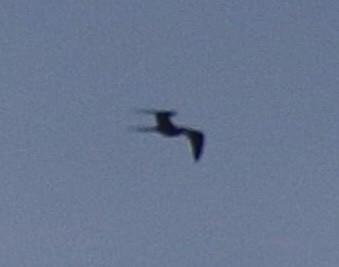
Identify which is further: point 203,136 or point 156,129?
point 203,136

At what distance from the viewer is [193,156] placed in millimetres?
111188

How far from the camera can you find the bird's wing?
→ 11125 cm

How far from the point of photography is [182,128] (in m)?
109

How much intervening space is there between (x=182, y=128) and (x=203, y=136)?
9.67 ft

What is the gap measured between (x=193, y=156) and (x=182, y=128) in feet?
8.12

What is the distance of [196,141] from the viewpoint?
11138cm

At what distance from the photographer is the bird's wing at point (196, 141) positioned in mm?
111250

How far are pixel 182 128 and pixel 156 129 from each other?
4.11 meters

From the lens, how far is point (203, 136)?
11181 cm

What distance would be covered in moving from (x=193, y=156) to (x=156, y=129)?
6425 mm

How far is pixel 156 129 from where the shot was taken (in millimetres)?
105000
